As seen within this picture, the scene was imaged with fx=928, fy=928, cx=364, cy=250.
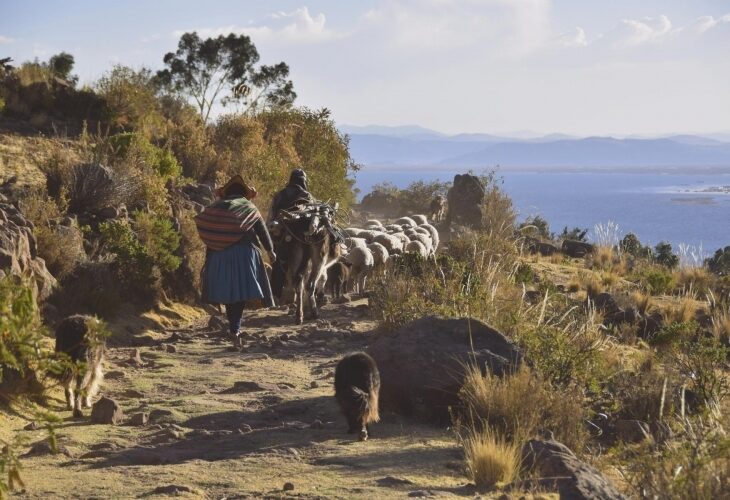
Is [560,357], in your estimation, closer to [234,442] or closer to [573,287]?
[234,442]

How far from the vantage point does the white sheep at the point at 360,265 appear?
19.9 meters

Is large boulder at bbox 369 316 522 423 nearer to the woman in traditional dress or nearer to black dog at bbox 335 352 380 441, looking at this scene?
black dog at bbox 335 352 380 441

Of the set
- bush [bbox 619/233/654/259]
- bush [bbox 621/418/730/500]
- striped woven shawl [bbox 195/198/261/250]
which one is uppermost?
striped woven shawl [bbox 195/198/261/250]

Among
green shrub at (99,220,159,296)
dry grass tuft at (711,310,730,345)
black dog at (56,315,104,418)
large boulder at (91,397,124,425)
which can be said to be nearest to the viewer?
large boulder at (91,397,124,425)

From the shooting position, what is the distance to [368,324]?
15.1 meters

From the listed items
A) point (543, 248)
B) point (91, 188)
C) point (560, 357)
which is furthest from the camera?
point (543, 248)

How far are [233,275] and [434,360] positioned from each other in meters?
4.64

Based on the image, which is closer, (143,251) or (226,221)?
(226,221)

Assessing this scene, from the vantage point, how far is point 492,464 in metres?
7.05

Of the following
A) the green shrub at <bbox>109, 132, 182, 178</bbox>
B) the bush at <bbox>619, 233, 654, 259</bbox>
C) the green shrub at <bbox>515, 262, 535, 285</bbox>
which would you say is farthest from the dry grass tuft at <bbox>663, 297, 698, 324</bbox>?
the bush at <bbox>619, 233, 654, 259</bbox>

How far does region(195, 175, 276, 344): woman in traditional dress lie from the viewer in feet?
42.7

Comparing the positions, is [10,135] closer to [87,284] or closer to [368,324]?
[87,284]

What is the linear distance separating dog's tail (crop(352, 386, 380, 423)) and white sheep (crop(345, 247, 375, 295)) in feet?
35.5

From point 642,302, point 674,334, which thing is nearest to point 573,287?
point 642,302
